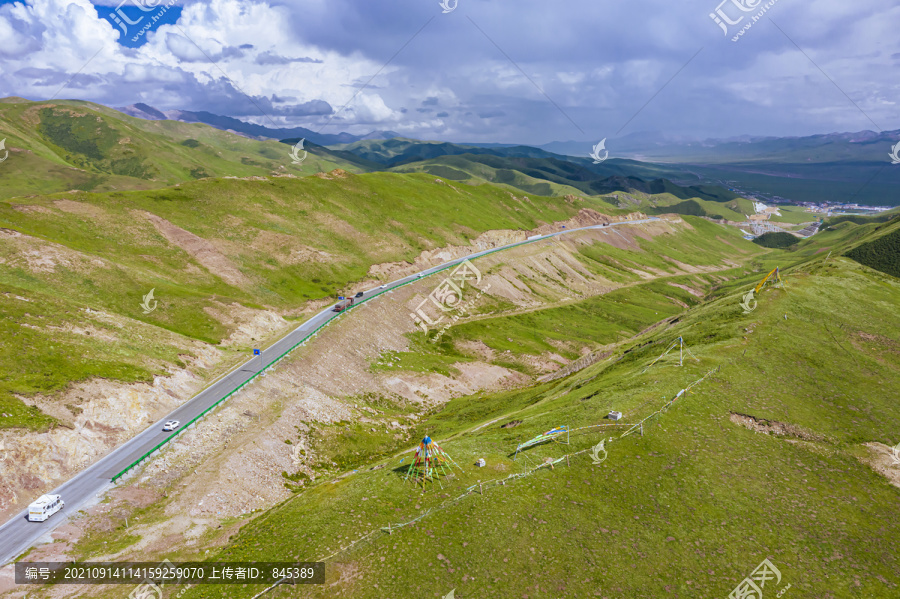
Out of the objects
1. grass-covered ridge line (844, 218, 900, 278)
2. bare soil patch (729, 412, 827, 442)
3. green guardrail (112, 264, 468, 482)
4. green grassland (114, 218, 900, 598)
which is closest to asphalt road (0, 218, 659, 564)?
green guardrail (112, 264, 468, 482)

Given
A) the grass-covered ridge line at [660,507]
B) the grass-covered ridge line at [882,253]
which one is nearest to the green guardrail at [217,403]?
the grass-covered ridge line at [660,507]

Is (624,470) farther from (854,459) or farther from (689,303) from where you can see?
(689,303)

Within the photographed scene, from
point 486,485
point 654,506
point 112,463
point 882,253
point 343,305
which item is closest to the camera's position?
point 654,506

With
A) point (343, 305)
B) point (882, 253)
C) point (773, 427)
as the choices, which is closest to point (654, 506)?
point (773, 427)

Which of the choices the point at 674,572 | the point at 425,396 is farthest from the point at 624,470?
the point at 425,396

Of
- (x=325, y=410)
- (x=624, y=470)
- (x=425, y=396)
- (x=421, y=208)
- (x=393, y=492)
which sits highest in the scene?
(x=421, y=208)

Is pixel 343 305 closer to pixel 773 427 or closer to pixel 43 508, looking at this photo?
pixel 43 508
